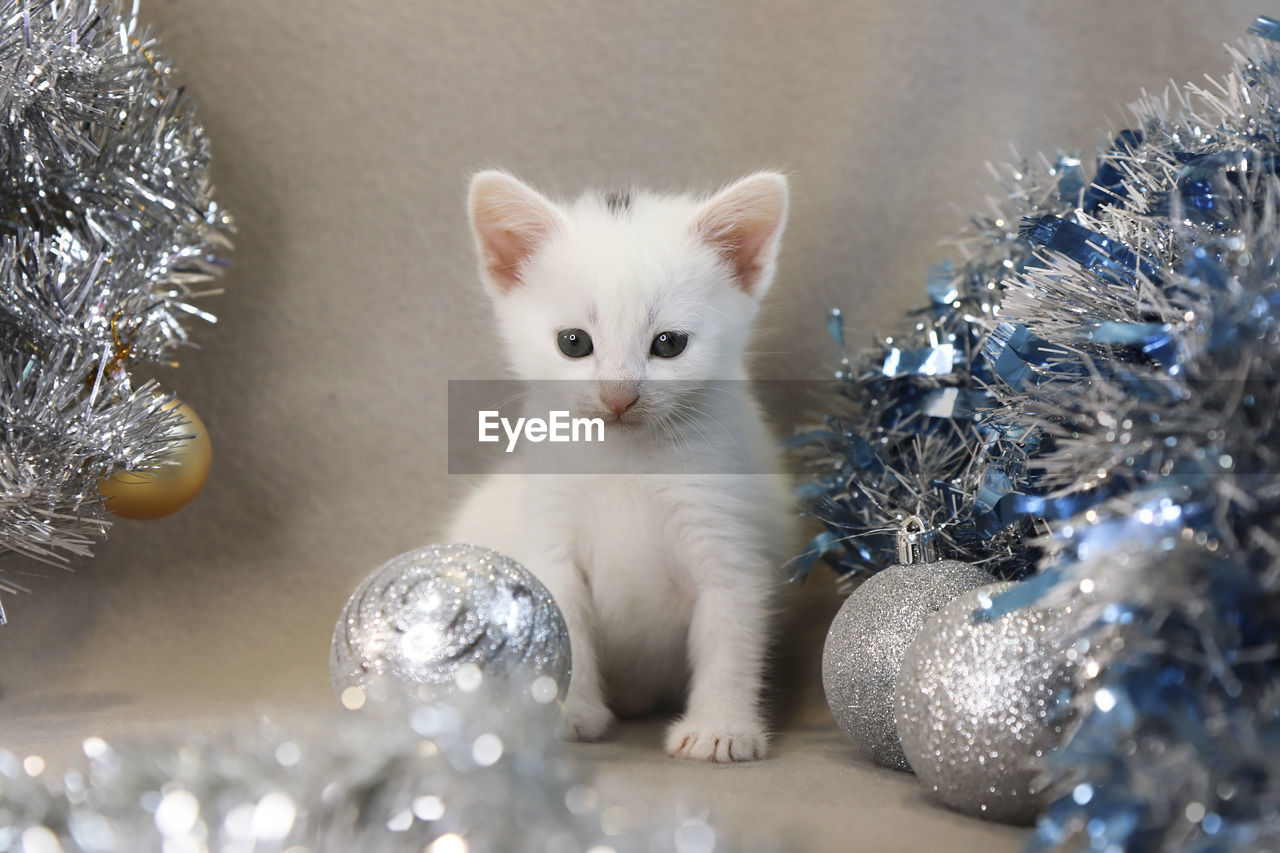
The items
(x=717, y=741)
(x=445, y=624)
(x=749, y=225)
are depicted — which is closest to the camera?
(x=445, y=624)

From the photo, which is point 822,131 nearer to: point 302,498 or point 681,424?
point 681,424

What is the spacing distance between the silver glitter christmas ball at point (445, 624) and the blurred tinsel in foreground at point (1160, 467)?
47 cm

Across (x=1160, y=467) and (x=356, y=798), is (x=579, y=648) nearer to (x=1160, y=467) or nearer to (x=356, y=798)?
(x=356, y=798)

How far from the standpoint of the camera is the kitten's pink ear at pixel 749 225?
138cm

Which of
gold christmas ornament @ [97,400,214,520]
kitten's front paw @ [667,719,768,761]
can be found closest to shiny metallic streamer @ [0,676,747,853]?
kitten's front paw @ [667,719,768,761]

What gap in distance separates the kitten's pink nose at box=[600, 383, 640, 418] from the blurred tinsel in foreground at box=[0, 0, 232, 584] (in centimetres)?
59

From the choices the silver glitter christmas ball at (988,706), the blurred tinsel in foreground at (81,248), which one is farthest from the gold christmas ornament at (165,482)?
the silver glitter christmas ball at (988,706)

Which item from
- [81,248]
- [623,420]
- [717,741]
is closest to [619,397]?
[623,420]

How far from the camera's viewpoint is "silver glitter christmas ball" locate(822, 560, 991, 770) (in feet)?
3.69

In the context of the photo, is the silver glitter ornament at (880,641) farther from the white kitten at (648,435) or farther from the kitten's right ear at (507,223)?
the kitten's right ear at (507,223)

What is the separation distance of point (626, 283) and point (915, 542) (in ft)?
1.57

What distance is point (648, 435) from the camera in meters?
1.37

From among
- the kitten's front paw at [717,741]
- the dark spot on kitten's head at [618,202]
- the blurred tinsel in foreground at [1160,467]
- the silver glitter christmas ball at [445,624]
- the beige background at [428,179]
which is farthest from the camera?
the beige background at [428,179]

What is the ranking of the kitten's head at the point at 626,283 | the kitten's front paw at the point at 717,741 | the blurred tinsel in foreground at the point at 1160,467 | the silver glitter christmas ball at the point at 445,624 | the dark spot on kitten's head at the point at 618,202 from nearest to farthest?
1. the blurred tinsel in foreground at the point at 1160,467
2. the silver glitter christmas ball at the point at 445,624
3. the kitten's front paw at the point at 717,741
4. the kitten's head at the point at 626,283
5. the dark spot on kitten's head at the point at 618,202
